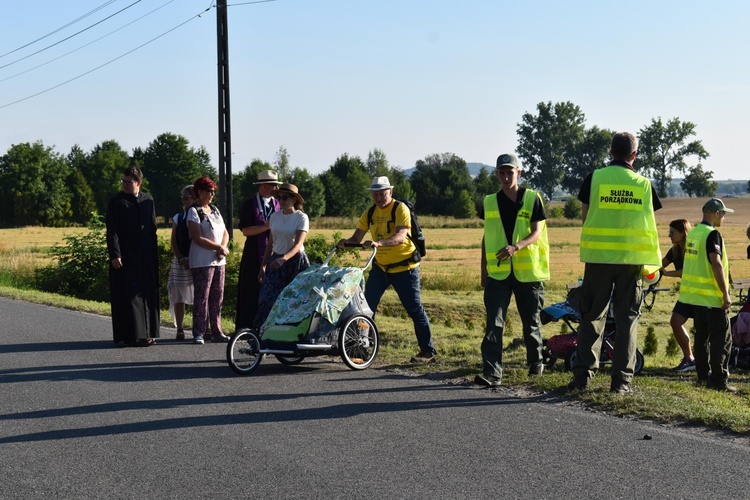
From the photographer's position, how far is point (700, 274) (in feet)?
31.7

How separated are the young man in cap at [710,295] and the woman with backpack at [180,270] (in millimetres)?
6160

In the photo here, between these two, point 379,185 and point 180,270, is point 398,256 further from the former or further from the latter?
point 180,270

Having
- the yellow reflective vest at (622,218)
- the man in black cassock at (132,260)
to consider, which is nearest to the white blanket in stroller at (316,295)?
the yellow reflective vest at (622,218)

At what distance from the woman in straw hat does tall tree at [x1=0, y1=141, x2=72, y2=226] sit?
359 feet

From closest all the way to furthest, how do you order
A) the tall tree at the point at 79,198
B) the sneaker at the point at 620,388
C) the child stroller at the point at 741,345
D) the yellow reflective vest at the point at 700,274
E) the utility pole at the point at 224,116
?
the sneaker at the point at 620,388
the yellow reflective vest at the point at 700,274
the child stroller at the point at 741,345
the utility pole at the point at 224,116
the tall tree at the point at 79,198

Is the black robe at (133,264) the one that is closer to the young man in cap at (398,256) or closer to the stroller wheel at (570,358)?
the young man in cap at (398,256)

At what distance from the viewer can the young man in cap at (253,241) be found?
39.3ft

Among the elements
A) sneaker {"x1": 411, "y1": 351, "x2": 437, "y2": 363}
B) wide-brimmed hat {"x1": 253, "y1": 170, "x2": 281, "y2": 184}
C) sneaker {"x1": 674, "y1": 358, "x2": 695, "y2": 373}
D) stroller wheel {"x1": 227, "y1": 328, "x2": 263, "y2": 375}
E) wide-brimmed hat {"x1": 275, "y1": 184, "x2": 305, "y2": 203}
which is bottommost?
sneaker {"x1": 674, "y1": 358, "x2": 695, "y2": 373}

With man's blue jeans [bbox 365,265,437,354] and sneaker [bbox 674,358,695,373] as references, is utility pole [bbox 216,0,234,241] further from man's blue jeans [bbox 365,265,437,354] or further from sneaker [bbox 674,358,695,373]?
sneaker [bbox 674,358,695,373]

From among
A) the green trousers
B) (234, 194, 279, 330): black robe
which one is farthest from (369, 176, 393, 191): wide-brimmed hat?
the green trousers

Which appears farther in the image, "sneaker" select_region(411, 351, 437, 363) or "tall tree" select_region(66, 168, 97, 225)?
"tall tree" select_region(66, 168, 97, 225)

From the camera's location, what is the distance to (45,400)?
28.3ft

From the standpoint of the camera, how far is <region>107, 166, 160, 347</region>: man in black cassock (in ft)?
40.5

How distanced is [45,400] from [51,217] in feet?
366
